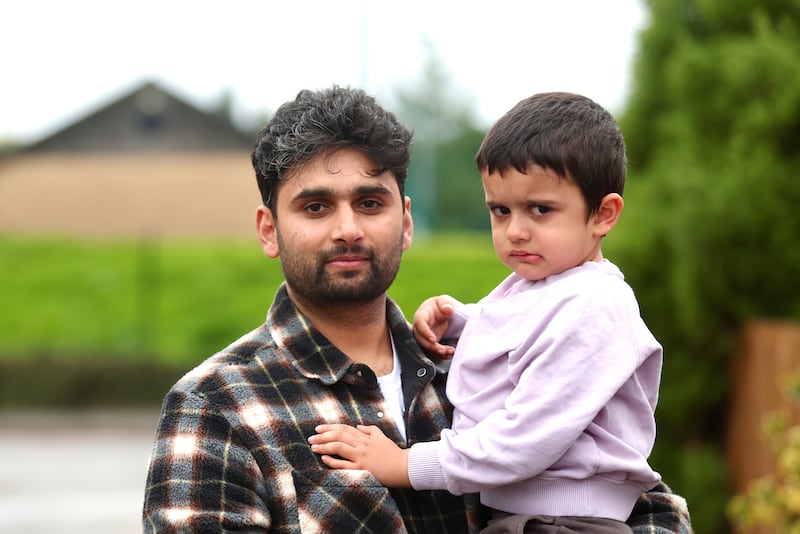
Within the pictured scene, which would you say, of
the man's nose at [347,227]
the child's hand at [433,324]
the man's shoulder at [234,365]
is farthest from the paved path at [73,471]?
the man's nose at [347,227]

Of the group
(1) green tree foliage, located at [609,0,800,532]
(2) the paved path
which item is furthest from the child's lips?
(2) the paved path

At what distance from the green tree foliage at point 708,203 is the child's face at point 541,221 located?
4311 mm

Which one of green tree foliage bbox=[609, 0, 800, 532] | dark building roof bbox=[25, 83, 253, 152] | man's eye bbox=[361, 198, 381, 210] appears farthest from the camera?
dark building roof bbox=[25, 83, 253, 152]

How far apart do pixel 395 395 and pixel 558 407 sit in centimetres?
45

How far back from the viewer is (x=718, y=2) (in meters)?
6.95

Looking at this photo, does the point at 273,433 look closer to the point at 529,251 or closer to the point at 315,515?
the point at 315,515

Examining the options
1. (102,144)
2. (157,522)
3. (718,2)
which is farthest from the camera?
(102,144)

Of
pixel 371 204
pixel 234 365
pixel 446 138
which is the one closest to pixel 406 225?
pixel 371 204

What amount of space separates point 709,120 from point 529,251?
4.92 m

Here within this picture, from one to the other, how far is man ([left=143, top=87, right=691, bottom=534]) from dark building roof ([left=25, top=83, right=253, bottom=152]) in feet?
97.6

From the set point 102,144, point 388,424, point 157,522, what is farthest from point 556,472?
point 102,144

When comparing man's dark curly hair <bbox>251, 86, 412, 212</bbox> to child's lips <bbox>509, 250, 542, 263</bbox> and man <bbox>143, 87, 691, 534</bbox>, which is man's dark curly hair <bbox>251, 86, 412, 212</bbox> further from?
child's lips <bbox>509, 250, 542, 263</bbox>

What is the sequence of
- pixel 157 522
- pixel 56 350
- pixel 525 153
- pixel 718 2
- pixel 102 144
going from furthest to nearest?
pixel 102 144 < pixel 56 350 < pixel 718 2 < pixel 525 153 < pixel 157 522

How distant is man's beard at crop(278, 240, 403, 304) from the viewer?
8.25 feet
